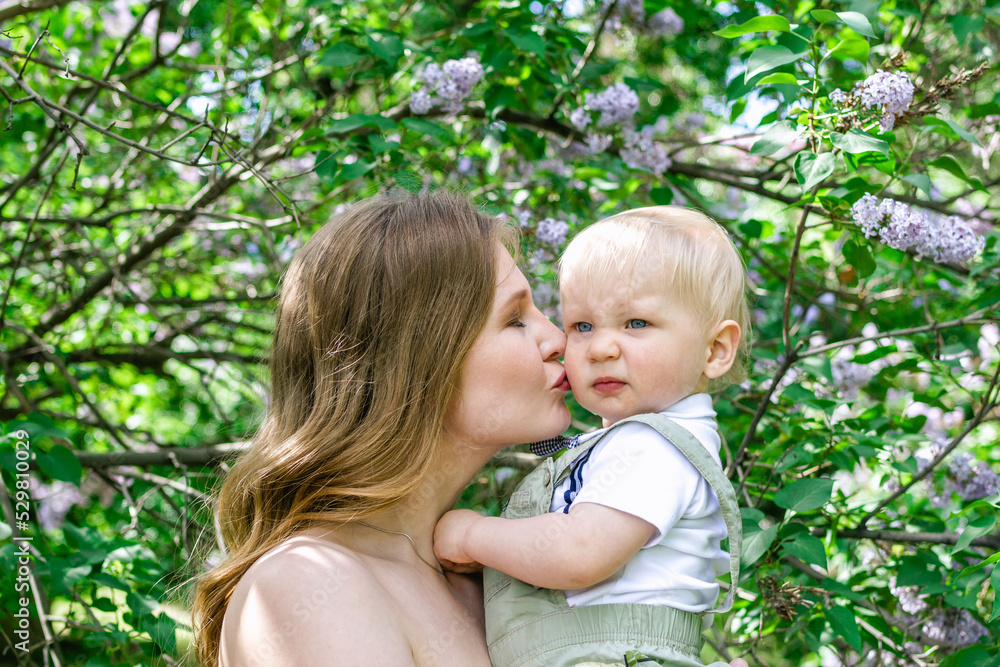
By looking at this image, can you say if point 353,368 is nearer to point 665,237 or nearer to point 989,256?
point 665,237

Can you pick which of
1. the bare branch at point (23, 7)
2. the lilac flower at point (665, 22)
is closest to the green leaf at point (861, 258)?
the bare branch at point (23, 7)

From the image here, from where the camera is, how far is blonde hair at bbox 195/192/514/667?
57.3 inches

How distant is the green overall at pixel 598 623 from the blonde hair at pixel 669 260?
28cm

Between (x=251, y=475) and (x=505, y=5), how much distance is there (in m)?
1.92

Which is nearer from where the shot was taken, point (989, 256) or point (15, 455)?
point (15, 455)

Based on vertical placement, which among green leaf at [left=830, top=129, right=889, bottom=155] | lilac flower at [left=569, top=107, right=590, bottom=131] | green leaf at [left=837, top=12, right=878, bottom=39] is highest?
green leaf at [left=837, top=12, right=878, bottom=39]

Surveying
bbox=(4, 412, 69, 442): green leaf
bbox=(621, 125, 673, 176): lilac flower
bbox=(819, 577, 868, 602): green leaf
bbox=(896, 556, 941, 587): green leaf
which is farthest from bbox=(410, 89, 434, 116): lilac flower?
bbox=(896, 556, 941, 587): green leaf

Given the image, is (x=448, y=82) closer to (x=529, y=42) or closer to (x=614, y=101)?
(x=529, y=42)

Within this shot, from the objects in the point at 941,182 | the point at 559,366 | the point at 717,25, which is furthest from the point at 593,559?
the point at 941,182

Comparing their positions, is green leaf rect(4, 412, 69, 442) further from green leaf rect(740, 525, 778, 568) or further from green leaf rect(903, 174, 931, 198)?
green leaf rect(903, 174, 931, 198)

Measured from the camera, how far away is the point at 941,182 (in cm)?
764

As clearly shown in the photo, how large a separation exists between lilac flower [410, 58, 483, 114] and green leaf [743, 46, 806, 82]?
107 cm

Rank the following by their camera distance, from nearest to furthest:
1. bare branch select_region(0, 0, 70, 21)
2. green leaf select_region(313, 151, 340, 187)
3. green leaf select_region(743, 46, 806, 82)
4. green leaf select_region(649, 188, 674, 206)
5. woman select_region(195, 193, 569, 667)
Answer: woman select_region(195, 193, 569, 667), green leaf select_region(743, 46, 806, 82), green leaf select_region(313, 151, 340, 187), bare branch select_region(0, 0, 70, 21), green leaf select_region(649, 188, 674, 206)

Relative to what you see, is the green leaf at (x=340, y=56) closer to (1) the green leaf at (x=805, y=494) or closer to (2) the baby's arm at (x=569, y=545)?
(2) the baby's arm at (x=569, y=545)
